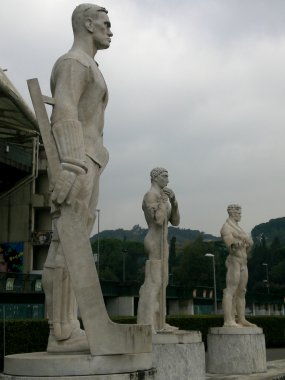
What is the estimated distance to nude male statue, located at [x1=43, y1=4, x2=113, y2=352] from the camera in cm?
442

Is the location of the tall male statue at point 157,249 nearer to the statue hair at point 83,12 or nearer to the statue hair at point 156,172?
the statue hair at point 156,172

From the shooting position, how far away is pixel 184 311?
124ft

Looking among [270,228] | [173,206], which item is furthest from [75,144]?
[270,228]

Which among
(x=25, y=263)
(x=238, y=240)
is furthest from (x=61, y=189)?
(x=25, y=263)

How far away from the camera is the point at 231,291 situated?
1125cm

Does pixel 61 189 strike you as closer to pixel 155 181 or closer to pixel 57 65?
pixel 57 65

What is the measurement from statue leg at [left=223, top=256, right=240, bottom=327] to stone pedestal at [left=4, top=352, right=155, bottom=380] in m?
7.09

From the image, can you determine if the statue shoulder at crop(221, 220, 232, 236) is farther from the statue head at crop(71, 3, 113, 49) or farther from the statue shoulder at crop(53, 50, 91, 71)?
the statue shoulder at crop(53, 50, 91, 71)

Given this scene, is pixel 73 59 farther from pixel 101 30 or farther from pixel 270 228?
pixel 270 228

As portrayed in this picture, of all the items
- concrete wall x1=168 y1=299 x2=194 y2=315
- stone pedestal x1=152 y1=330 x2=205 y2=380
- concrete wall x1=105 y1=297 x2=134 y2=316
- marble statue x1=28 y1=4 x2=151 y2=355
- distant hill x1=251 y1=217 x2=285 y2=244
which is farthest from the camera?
distant hill x1=251 y1=217 x2=285 y2=244

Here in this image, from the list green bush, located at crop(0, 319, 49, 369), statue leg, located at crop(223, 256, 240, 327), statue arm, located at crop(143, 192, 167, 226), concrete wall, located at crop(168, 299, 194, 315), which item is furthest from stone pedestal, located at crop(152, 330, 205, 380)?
concrete wall, located at crop(168, 299, 194, 315)

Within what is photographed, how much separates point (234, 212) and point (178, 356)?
15.1ft

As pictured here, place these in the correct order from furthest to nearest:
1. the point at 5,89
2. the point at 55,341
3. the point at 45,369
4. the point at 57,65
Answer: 1. the point at 5,89
2. the point at 57,65
3. the point at 55,341
4. the point at 45,369

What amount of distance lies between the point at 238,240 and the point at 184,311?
27.6 meters
